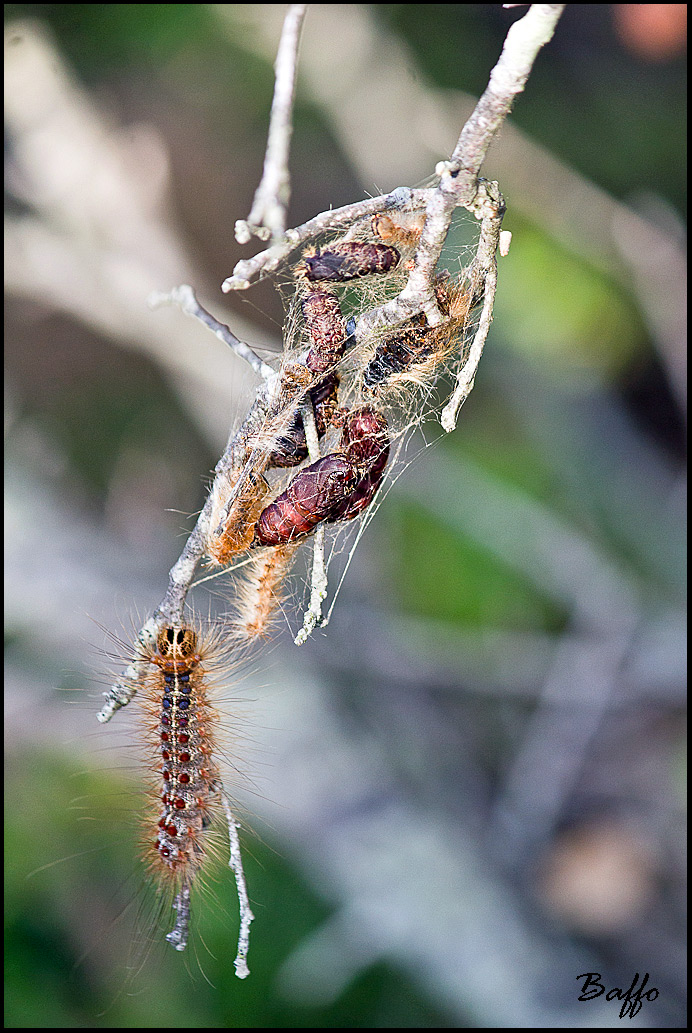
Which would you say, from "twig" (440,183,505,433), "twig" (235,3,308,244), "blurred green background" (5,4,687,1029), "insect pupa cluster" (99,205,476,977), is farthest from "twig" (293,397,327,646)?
"blurred green background" (5,4,687,1029)

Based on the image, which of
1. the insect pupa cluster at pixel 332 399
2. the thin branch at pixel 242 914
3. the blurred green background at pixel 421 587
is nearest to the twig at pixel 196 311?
the insect pupa cluster at pixel 332 399

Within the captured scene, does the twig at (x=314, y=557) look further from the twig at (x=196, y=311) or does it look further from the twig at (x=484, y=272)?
the twig at (x=484, y=272)

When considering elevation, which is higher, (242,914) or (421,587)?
(421,587)

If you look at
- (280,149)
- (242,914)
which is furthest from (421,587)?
(280,149)

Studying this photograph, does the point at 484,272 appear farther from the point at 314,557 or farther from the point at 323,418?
the point at 314,557

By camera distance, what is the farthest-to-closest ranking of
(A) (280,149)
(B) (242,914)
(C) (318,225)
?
(B) (242,914)
(C) (318,225)
(A) (280,149)

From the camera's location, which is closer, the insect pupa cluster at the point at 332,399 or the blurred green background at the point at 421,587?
the insect pupa cluster at the point at 332,399
